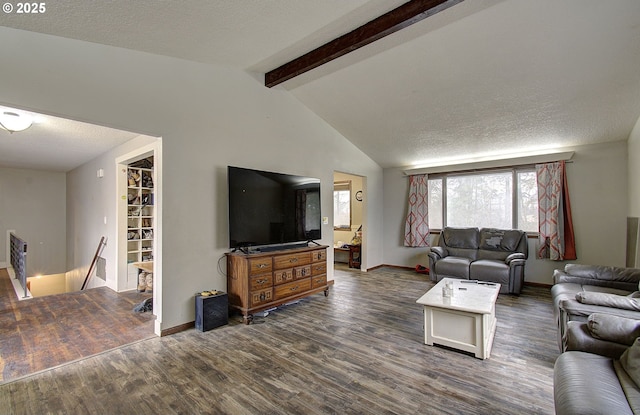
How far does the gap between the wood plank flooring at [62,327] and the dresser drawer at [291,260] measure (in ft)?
5.12

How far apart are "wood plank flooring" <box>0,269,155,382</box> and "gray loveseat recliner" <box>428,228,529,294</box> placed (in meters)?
4.59

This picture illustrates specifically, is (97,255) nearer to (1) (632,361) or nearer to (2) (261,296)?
(2) (261,296)

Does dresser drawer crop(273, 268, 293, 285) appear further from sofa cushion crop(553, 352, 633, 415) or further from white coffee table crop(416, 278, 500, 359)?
sofa cushion crop(553, 352, 633, 415)

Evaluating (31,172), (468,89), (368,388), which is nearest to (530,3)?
(468,89)

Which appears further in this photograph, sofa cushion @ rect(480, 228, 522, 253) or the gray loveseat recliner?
sofa cushion @ rect(480, 228, 522, 253)

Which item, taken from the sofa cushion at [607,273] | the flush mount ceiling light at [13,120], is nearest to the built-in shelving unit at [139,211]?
the flush mount ceiling light at [13,120]

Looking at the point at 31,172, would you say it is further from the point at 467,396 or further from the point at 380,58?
the point at 467,396

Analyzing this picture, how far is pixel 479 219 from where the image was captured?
5699 millimetres

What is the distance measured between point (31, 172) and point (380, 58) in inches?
315

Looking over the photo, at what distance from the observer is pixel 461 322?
266 centimetres

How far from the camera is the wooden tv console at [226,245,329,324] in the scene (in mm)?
3355

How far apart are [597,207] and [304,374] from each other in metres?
5.28

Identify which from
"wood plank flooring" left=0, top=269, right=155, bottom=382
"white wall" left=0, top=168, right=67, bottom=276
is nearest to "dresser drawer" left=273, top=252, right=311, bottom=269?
"wood plank flooring" left=0, top=269, right=155, bottom=382

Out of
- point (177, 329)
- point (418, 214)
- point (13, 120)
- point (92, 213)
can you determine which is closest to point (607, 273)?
point (418, 214)
